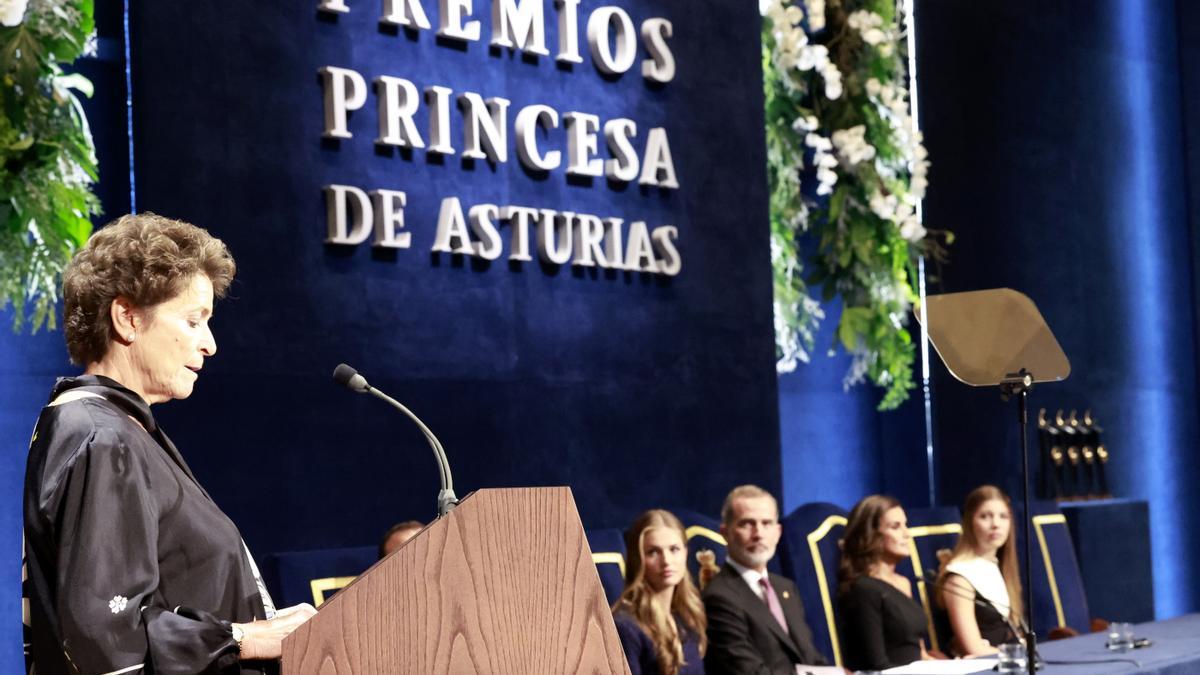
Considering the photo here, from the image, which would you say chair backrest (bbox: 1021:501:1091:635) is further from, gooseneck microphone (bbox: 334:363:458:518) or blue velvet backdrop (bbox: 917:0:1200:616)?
gooseneck microphone (bbox: 334:363:458:518)

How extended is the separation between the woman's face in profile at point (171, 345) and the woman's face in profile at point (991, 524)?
12.6 ft

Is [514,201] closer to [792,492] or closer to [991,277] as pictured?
[792,492]

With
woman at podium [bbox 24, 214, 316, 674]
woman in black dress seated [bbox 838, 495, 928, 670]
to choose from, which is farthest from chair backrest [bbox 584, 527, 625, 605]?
woman at podium [bbox 24, 214, 316, 674]

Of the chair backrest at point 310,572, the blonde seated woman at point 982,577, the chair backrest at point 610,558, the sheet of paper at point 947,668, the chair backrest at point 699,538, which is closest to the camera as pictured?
the chair backrest at point 310,572

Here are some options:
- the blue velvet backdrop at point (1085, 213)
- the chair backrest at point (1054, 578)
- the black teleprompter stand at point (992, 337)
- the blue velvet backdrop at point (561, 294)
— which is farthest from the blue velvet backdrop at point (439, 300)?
the blue velvet backdrop at point (1085, 213)

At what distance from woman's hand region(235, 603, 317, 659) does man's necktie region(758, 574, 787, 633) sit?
287 centimetres

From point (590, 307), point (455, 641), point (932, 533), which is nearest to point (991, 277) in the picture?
point (932, 533)

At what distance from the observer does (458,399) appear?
4531 mm

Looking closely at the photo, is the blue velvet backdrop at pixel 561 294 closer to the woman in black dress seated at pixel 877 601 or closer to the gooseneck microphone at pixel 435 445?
the woman in black dress seated at pixel 877 601

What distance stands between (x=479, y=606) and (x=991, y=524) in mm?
3822

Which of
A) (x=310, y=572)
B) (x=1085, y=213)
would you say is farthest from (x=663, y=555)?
(x=1085, y=213)

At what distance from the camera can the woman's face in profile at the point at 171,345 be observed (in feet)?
6.27

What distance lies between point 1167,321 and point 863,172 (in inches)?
123

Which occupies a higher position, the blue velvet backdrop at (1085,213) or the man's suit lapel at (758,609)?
the blue velvet backdrop at (1085,213)
